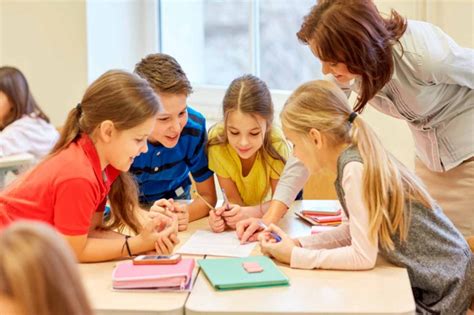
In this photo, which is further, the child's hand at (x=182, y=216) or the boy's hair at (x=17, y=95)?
the boy's hair at (x=17, y=95)

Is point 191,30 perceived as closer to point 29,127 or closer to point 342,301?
point 29,127

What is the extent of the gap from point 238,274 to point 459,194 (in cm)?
89

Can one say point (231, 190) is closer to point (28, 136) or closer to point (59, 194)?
point (59, 194)

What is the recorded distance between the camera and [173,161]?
7.77ft

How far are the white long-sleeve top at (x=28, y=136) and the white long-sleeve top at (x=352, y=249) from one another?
7.89ft

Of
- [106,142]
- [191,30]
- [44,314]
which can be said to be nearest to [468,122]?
[106,142]

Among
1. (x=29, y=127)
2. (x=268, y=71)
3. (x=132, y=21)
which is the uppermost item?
(x=132, y=21)

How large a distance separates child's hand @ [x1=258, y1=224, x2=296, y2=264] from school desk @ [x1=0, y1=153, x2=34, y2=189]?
1.93 meters

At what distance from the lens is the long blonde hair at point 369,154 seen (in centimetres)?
164

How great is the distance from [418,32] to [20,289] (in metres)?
1.47

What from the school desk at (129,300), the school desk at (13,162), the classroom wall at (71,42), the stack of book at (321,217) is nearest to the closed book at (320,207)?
the stack of book at (321,217)

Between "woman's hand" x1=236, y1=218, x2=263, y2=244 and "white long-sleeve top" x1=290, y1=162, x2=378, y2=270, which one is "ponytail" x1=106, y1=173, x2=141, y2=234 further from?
"white long-sleeve top" x1=290, y1=162, x2=378, y2=270

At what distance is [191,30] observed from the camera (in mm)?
4156

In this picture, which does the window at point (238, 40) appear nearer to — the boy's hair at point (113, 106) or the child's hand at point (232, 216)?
the child's hand at point (232, 216)
